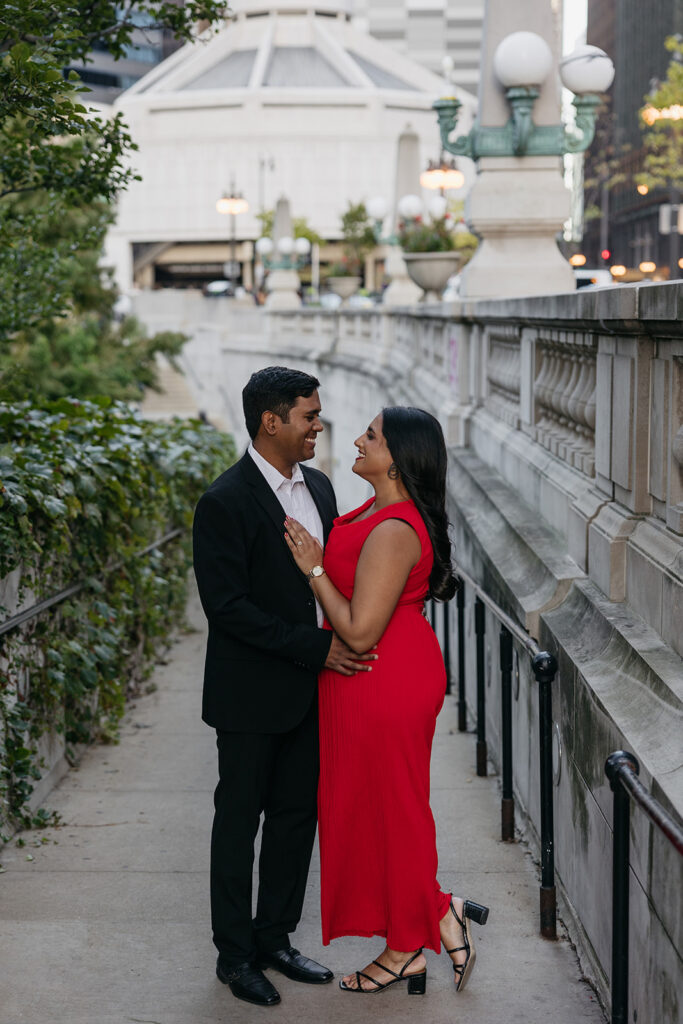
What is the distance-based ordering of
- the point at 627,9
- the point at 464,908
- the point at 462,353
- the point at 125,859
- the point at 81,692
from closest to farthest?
1. the point at 464,908
2. the point at 125,859
3. the point at 81,692
4. the point at 462,353
5. the point at 627,9

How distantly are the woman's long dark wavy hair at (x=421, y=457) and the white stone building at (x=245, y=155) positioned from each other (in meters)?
106

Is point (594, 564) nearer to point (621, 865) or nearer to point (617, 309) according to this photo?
point (617, 309)

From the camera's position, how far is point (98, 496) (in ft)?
25.3

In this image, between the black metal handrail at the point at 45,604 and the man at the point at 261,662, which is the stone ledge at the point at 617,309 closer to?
the man at the point at 261,662

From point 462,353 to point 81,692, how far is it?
461 centimetres

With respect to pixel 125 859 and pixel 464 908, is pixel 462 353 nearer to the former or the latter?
pixel 125 859

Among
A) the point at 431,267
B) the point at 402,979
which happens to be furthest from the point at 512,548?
the point at 431,267

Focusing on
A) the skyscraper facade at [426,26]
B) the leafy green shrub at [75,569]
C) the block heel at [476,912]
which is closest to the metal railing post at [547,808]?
the block heel at [476,912]

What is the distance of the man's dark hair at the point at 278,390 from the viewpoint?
425 centimetres

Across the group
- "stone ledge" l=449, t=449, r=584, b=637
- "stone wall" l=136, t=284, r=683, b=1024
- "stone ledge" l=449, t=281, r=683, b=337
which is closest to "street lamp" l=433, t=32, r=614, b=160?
"stone wall" l=136, t=284, r=683, b=1024

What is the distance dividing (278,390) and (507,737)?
79.5 inches

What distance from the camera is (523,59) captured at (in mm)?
10328

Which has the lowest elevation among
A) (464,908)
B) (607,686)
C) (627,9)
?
(464,908)

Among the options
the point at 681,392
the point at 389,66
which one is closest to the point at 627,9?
the point at 389,66
